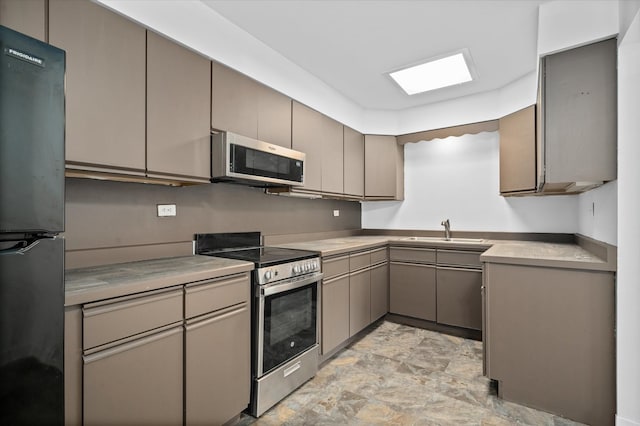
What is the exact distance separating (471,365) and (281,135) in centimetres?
238

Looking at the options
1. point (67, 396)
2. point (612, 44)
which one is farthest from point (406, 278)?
point (67, 396)

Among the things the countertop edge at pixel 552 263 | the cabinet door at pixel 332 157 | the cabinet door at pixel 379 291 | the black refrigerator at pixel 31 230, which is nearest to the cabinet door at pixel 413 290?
the cabinet door at pixel 379 291

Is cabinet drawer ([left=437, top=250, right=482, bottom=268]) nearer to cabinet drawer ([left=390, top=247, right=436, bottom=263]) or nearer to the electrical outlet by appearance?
cabinet drawer ([left=390, top=247, right=436, bottom=263])

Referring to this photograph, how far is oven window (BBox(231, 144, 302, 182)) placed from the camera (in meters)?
2.11

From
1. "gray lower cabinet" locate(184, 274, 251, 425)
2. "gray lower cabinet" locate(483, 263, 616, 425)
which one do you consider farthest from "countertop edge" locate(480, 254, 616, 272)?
"gray lower cabinet" locate(184, 274, 251, 425)

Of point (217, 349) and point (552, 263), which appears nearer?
point (217, 349)

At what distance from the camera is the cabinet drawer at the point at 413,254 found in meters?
3.42

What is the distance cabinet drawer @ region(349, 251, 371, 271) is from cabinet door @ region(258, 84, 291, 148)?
1.16 meters

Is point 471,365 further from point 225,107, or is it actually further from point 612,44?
point 225,107

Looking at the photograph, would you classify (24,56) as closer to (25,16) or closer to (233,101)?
(25,16)

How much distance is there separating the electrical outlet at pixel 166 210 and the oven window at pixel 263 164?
1.64 feet

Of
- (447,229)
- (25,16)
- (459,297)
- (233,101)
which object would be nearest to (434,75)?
(447,229)

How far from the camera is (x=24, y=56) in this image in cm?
88

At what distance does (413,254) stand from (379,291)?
1.76ft
